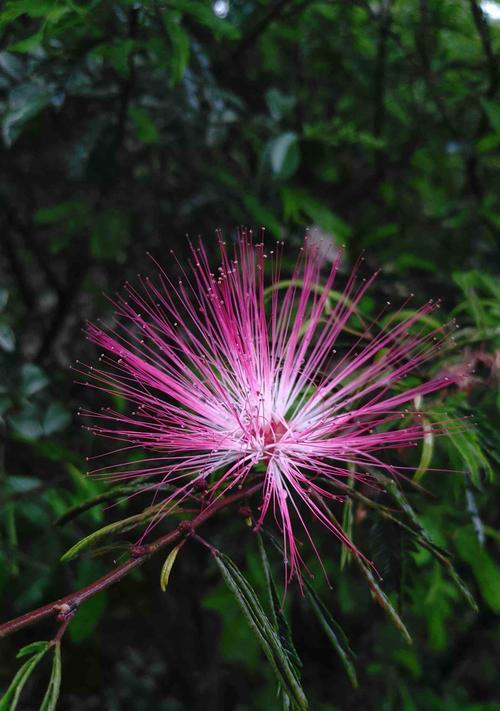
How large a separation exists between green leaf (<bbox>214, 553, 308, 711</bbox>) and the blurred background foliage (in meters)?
0.27

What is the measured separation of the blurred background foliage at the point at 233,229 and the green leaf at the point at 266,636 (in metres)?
0.27

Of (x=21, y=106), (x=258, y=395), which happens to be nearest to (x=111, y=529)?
(x=258, y=395)

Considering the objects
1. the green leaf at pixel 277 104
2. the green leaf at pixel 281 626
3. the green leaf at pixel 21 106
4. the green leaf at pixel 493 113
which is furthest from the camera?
the green leaf at pixel 277 104

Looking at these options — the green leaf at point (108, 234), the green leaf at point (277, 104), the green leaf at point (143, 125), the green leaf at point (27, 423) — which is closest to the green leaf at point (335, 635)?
the green leaf at point (27, 423)

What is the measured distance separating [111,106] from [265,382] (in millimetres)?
1047

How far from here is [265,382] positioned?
1206 millimetres

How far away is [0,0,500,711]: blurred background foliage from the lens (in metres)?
1.47

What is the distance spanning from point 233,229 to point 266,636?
1.26 meters

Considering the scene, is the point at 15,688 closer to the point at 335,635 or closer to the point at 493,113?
the point at 335,635

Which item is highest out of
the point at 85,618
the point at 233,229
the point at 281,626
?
the point at 233,229

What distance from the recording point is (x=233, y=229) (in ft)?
6.19

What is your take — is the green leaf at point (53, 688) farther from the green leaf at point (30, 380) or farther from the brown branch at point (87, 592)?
the green leaf at point (30, 380)

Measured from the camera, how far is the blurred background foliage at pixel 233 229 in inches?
58.0

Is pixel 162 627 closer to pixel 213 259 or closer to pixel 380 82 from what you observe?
pixel 213 259
